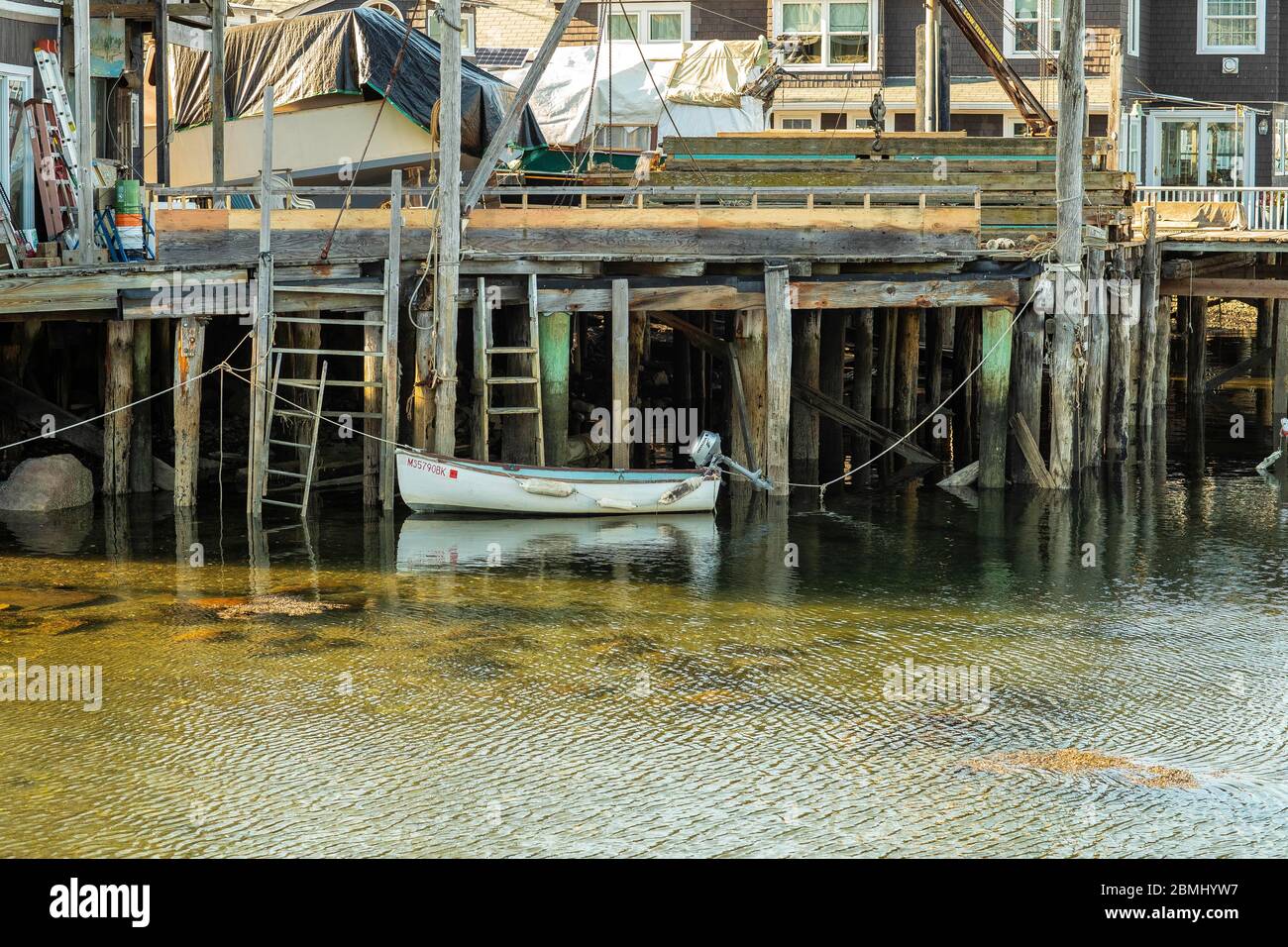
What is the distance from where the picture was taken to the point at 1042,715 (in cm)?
1311

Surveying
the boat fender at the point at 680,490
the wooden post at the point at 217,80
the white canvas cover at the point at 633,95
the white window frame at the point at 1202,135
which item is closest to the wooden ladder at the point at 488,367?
the boat fender at the point at 680,490

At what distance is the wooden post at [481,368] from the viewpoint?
2105 cm

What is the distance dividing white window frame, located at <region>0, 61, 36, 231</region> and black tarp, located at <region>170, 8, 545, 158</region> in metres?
3.85

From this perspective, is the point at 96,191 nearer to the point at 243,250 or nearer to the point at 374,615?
the point at 243,250

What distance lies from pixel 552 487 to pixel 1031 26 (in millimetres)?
22835

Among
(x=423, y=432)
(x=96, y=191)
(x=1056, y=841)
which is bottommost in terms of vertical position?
(x=1056, y=841)

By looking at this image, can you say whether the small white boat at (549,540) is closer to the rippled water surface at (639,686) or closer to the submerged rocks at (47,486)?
the rippled water surface at (639,686)

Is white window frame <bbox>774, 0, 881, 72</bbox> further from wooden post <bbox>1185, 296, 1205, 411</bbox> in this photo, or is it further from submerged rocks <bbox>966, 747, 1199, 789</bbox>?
submerged rocks <bbox>966, 747, 1199, 789</bbox>

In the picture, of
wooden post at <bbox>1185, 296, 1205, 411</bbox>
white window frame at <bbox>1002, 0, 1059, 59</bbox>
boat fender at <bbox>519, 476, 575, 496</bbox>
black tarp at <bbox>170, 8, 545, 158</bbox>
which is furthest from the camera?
white window frame at <bbox>1002, 0, 1059, 59</bbox>

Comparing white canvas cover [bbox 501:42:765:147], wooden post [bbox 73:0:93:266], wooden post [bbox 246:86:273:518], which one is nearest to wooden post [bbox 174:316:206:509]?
wooden post [bbox 246:86:273:518]

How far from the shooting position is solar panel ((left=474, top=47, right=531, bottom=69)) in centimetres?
3800

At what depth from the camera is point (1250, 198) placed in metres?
33.9

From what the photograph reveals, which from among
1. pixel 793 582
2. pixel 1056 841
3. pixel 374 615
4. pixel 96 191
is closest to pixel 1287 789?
pixel 1056 841

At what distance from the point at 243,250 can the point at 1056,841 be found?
568 inches
